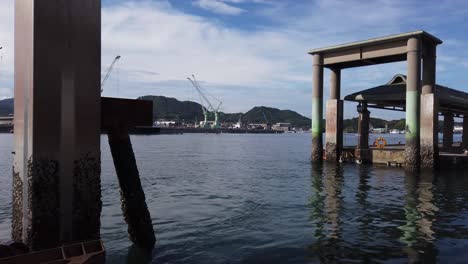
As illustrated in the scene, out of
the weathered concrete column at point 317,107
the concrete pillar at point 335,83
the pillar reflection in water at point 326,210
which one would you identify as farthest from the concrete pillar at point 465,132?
the pillar reflection in water at point 326,210

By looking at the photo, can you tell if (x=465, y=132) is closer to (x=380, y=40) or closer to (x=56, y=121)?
(x=380, y=40)

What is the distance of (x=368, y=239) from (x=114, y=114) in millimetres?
8315

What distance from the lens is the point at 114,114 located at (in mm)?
9680

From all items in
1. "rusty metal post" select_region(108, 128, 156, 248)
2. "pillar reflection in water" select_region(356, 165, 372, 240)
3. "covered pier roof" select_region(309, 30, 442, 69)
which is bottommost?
"pillar reflection in water" select_region(356, 165, 372, 240)

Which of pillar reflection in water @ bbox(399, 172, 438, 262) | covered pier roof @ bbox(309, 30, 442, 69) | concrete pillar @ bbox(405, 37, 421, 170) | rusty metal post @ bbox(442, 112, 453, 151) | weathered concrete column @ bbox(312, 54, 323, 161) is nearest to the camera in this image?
pillar reflection in water @ bbox(399, 172, 438, 262)

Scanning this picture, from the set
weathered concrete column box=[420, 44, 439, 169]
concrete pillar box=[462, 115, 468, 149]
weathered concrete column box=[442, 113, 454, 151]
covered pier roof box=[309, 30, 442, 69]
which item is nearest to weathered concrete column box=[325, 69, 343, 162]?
covered pier roof box=[309, 30, 442, 69]

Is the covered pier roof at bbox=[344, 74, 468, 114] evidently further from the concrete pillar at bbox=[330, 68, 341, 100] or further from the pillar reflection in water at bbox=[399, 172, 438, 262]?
the pillar reflection in water at bbox=[399, 172, 438, 262]

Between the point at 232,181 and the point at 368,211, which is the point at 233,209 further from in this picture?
the point at 232,181

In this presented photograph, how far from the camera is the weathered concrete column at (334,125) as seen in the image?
4009 cm

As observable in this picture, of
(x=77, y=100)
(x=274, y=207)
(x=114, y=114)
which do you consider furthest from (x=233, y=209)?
(x=77, y=100)

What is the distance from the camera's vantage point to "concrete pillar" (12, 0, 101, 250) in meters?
7.91

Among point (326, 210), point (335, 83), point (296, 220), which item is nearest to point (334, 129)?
point (335, 83)

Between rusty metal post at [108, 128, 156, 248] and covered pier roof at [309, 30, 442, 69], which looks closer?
rusty metal post at [108, 128, 156, 248]

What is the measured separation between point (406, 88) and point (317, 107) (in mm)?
8417
